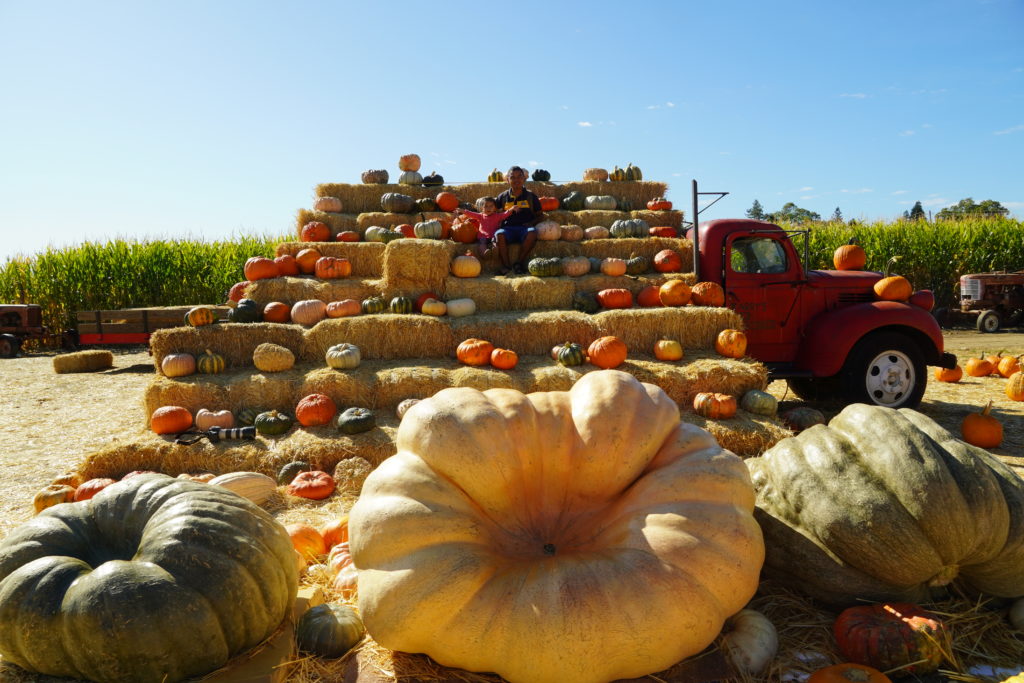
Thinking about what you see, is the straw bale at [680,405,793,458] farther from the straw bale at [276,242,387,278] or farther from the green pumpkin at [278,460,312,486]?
the straw bale at [276,242,387,278]

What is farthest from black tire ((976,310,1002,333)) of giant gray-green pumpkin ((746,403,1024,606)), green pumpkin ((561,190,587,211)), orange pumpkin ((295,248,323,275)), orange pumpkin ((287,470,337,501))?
orange pumpkin ((287,470,337,501))

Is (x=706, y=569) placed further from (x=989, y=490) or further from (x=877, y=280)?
(x=877, y=280)

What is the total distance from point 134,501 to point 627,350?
4.94m

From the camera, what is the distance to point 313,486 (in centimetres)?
431

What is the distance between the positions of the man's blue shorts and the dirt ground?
3982 mm

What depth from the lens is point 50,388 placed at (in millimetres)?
8789

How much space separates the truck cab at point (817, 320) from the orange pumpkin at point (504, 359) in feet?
8.35

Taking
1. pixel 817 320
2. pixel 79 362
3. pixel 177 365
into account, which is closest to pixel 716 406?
pixel 817 320

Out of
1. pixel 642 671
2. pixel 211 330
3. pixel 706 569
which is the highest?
pixel 211 330

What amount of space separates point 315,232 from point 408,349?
375cm

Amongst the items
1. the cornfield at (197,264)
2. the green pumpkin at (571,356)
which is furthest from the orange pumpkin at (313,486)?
the cornfield at (197,264)

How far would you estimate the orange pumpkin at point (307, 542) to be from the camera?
10.1ft

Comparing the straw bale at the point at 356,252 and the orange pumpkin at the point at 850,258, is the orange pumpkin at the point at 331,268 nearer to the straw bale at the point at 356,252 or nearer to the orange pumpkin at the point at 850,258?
the straw bale at the point at 356,252

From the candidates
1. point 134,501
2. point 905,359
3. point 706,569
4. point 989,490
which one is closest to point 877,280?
point 905,359
